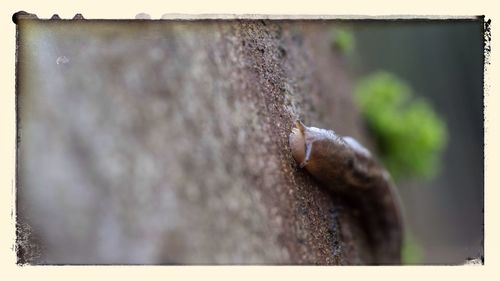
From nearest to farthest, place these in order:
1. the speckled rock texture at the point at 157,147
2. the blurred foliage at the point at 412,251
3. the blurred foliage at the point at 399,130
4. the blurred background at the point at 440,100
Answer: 1. the speckled rock texture at the point at 157,147
2. the blurred foliage at the point at 412,251
3. the blurred foliage at the point at 399,130
4. the blurred background at the point at 440,100

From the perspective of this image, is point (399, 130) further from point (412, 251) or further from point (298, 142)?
point (298, 142)

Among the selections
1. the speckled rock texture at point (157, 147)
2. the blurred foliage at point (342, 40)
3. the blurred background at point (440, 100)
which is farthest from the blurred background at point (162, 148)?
the blurred background at point (440, 100)

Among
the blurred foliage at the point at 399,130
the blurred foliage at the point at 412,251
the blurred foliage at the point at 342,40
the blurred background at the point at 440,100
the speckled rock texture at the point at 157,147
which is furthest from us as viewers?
the blurred background at the point at 440,100

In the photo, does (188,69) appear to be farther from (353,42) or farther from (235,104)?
(353,42)

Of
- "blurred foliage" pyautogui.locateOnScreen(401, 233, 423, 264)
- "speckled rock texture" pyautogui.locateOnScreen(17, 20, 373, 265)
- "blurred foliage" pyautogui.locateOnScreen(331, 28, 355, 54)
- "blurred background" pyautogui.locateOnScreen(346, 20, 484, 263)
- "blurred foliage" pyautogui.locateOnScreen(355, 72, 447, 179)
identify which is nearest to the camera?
"speckled rock texture" pyautogui.locateOnScreen(17, 20, 373, 265)

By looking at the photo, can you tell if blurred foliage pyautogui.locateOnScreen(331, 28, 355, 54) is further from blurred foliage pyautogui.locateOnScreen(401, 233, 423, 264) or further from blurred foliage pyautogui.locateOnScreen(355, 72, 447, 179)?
blurred foliage pyautogui.locateOnScreen(401, 233, 423, 264)

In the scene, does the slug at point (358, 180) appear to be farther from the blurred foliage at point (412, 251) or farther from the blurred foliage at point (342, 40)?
the blurred foliage at point (342, 40)

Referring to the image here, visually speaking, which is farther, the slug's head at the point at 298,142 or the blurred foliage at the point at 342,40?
the blurred foliage at the point at 342,40

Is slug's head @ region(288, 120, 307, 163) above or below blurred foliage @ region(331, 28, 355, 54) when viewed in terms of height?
below

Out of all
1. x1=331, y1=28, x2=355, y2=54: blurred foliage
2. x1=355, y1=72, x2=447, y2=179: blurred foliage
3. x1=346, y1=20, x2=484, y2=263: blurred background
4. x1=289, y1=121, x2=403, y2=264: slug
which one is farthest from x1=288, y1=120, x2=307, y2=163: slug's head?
x1=346, y1=20, x2=484, y2=263: blurred background
